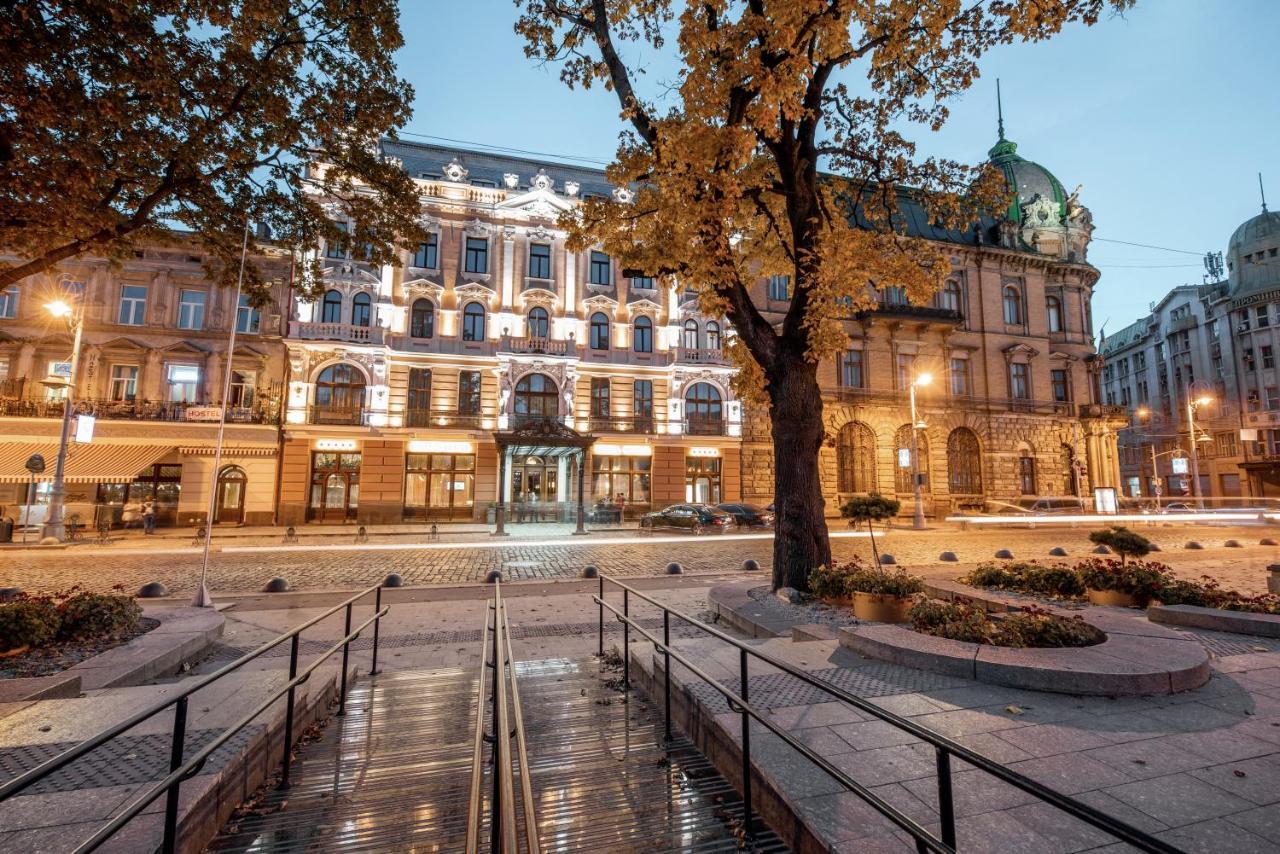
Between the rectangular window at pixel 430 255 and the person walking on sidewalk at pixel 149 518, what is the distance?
52.9 feet

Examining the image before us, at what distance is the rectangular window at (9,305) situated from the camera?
24.9 metres

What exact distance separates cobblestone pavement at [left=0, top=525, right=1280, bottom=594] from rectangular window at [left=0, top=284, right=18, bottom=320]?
14.6 meters

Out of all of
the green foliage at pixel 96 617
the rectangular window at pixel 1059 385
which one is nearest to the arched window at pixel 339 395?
the green foliage at pixel 96 617

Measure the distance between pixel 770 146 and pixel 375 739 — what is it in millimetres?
9674

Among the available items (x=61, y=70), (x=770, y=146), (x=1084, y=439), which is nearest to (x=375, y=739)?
(x=61, y=70)

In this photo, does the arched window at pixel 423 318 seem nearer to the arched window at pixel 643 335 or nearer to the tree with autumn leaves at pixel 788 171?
the arched window at pixel 643 335

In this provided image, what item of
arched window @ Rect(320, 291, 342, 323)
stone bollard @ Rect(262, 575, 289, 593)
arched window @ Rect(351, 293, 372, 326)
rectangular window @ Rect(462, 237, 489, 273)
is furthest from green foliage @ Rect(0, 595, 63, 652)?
rectangular window @ Rect(462, 237, 489, 273)

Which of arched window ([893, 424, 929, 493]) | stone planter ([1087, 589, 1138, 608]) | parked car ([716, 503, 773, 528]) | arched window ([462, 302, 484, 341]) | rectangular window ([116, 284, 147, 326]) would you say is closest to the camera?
stone planter ([1087, 589, 1138, 608])

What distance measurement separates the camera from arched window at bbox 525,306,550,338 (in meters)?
30.8

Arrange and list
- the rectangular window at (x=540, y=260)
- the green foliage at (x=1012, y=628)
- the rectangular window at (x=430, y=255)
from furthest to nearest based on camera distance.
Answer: the rectangular window at (x=540, y=260) < the rectangular window at (x=430, y=255) < the green foliage at (x=1012, y=628)

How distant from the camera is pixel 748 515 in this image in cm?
2605

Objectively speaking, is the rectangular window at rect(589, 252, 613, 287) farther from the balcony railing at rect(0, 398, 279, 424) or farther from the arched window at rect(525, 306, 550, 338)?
the balcony railing at rect(0, 398, 279, 424)

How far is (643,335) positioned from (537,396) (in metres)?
7.09

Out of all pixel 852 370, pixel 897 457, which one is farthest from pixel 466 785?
pixel 852 370
